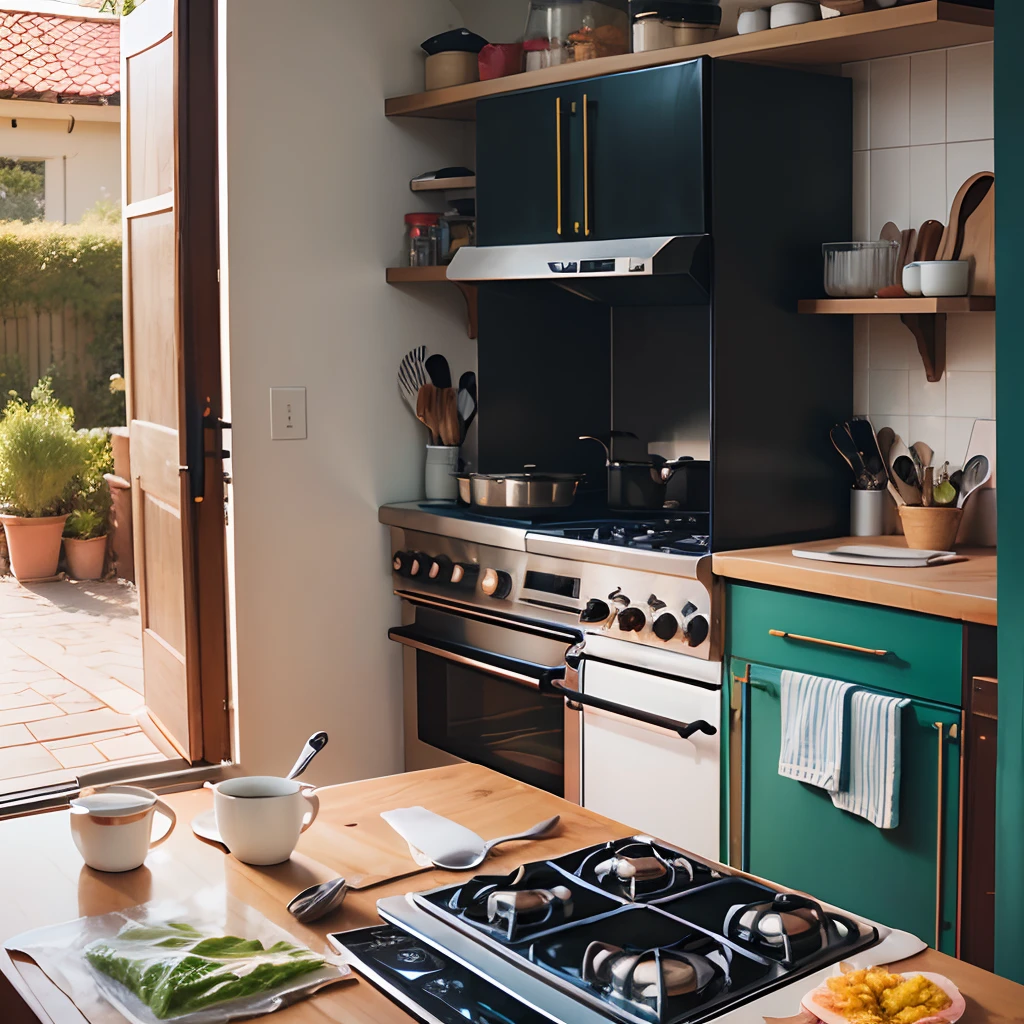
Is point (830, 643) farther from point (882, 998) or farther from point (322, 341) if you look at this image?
point (322, 341)

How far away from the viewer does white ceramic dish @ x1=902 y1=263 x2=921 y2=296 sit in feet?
8.87

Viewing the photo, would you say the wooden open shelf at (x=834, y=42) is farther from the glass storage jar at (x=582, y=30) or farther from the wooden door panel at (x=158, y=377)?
the wooden door panel at (x=158, y=377)

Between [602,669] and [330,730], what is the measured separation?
1.05 m

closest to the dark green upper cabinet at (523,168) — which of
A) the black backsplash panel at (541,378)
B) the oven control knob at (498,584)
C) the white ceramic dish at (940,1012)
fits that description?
the black backsplash panel at (541,378)

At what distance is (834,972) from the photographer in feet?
3.75

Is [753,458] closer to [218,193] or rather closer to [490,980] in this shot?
[218,193]

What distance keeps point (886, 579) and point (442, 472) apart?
1.64 meters

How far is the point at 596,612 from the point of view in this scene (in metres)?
3.01

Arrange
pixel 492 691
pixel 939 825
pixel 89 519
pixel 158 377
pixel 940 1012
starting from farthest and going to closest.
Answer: pixel 89 519 < pixel 158 377 < pixel 492 691 < pixel 939 825 < pixel 940 1012

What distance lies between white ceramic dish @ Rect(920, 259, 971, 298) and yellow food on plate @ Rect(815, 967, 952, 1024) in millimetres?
1903

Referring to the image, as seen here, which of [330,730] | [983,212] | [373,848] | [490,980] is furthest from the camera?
[330,730]

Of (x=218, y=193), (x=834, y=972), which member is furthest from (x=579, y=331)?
(x=834, y=972)

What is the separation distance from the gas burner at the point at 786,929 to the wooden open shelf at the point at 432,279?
2465 mm

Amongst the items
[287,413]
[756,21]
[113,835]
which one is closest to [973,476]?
[756,21]
